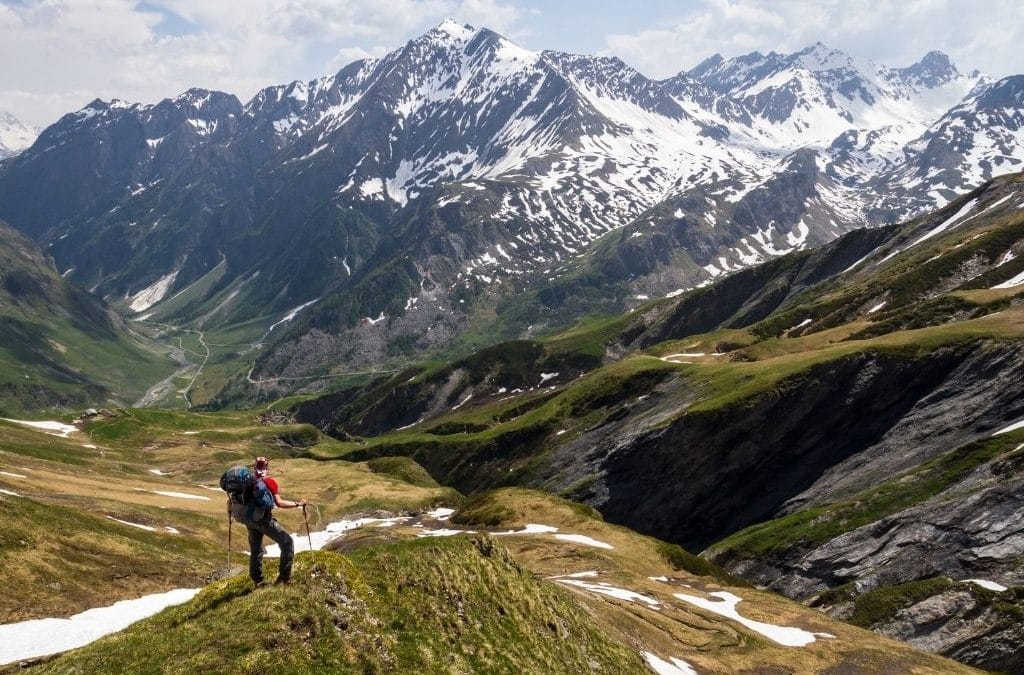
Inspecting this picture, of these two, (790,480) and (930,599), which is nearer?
(930,599)

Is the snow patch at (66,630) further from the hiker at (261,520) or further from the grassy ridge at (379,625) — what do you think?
the hiker at (261,520)

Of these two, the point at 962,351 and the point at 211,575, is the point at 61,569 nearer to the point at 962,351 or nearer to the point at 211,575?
the point at 211,575

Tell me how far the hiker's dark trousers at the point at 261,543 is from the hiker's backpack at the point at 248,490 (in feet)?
1.13

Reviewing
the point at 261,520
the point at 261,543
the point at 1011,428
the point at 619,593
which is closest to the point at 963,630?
the point at 619,593

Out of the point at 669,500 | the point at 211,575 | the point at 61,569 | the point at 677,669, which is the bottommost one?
the point at 669,500

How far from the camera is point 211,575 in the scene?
42.3 metres

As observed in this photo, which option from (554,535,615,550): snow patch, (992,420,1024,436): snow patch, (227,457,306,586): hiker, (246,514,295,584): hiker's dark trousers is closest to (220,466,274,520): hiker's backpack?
(227,457,306,586): hiker

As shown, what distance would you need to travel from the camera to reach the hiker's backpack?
22500mm

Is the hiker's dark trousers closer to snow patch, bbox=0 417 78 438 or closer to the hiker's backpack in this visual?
the hiker's backpack

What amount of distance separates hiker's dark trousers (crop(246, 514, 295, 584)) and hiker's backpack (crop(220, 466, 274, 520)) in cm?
34

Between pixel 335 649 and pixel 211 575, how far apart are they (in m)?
23.9

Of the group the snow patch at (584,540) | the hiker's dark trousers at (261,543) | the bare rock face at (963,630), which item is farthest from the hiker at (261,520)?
the bare rock face at (963,630)

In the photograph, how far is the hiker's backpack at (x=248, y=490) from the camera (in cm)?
2250

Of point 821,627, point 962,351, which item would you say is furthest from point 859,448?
point 821,627
